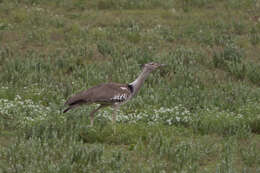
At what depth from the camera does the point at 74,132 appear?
400 inches

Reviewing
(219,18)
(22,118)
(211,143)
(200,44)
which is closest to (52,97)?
(22,118)

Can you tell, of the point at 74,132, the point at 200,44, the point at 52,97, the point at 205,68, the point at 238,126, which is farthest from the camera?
the point at 200,44

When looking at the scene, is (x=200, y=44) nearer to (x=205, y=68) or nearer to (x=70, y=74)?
(x=205, y=68)

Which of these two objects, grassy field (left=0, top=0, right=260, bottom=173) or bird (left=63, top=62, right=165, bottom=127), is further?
bird (left=63, top=62, right=165, bottom=127)

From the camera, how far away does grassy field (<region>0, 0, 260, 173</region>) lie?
934 cm

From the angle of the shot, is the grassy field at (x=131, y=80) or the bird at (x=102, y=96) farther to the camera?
the bird at (x=102, y=96)

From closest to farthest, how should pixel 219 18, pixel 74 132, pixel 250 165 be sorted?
pixel 250 165 < pixel 74 132 < pixel 219 18

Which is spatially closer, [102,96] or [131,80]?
[102,96]

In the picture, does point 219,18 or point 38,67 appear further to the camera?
point 219,18

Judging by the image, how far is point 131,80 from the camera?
45.5ft

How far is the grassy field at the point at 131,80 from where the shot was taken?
9.34 m

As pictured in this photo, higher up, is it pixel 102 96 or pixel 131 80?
pixel 102 96

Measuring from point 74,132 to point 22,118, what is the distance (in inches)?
42.1

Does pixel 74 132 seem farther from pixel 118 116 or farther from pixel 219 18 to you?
pixel 219 18
